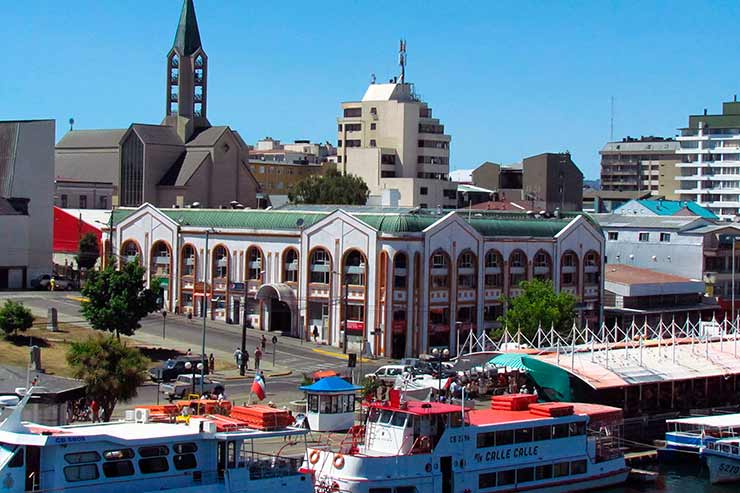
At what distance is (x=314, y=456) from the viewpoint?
41.9 m

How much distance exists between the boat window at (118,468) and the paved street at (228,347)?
74.6 ft

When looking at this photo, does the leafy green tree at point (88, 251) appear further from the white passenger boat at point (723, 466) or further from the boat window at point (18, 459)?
the boat window at point (18, 459)

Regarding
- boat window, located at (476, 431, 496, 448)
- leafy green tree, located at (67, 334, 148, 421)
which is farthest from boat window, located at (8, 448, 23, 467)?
boat window, located at (476, 431, 496, 448)

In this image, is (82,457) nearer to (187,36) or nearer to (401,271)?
(401,271)

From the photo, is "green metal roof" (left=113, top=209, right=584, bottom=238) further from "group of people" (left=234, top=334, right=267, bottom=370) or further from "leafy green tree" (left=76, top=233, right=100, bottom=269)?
"leafy green tree" (left=76, top=233, right=100, bottom=269)

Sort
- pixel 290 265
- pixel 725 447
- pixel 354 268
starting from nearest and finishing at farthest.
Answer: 1. pixel 725 447
2. pixel 354 268
3. pixel 290 265

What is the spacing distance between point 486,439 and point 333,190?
92140mm

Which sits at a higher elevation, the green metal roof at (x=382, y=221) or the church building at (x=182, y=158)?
the church building at (x=182, y=158)

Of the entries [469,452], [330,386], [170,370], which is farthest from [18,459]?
[170,370]

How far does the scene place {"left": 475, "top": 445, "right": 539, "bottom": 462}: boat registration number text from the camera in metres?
44.2

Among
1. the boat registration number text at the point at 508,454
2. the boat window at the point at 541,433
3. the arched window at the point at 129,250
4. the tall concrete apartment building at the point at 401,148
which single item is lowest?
the boat registration number text at the point at 508,454

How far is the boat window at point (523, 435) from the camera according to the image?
45425mm

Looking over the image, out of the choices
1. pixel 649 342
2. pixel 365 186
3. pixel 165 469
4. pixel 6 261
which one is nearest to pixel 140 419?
pixel 165 469

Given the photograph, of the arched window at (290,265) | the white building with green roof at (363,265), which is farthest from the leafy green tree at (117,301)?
the arched window at (290,265)
